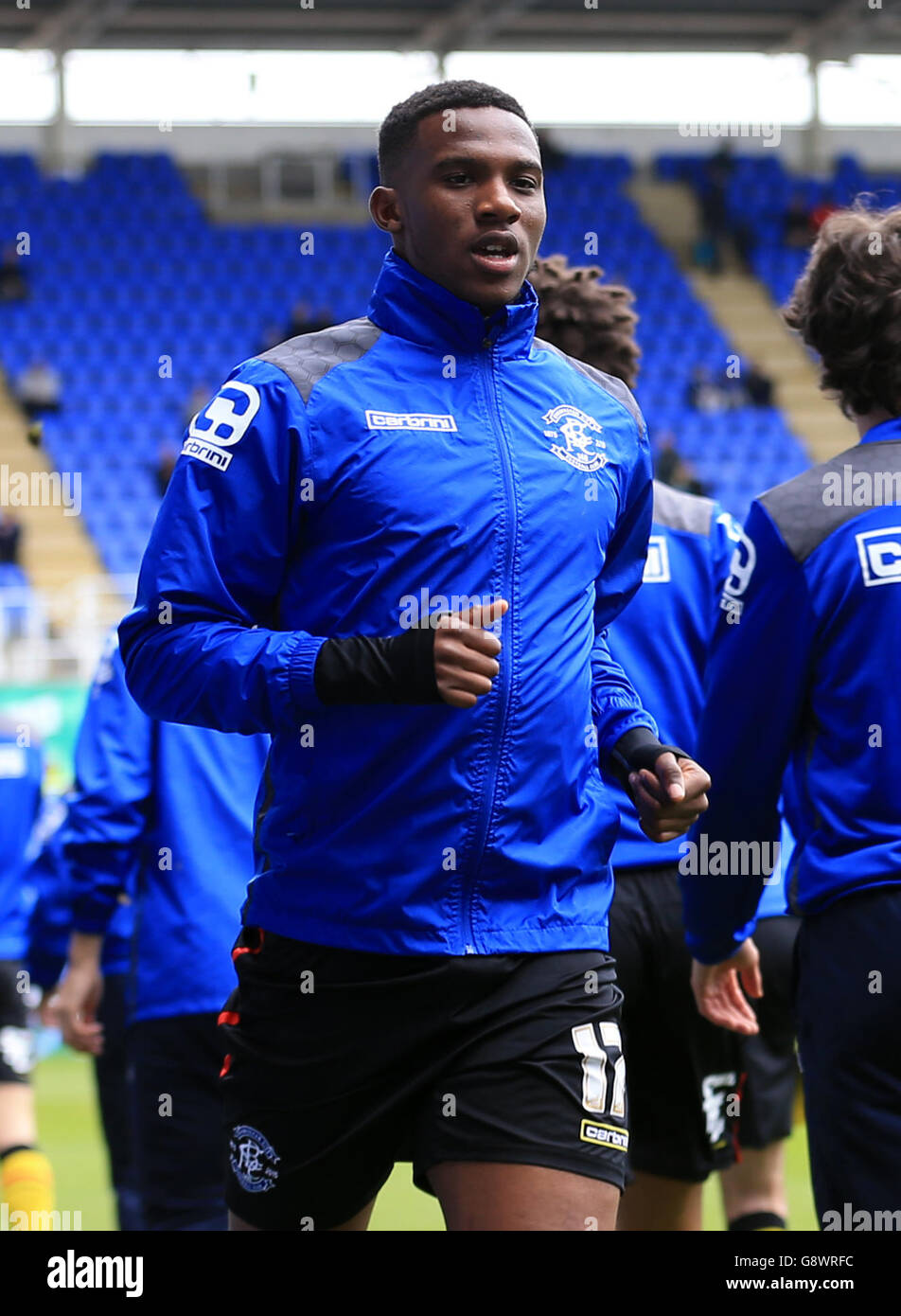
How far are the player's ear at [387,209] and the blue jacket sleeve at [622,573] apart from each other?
0.51 meters

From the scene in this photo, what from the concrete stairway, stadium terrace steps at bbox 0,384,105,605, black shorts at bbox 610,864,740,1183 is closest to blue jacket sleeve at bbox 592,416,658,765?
black shorts at bbox 610,864,740,1183

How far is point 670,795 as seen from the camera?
2523 mm

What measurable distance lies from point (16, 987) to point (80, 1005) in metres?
0.55

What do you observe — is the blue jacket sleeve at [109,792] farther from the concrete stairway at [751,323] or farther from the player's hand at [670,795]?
the concrete stairway at [751,323]

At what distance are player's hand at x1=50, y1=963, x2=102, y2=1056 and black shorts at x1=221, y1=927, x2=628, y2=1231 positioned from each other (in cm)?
192

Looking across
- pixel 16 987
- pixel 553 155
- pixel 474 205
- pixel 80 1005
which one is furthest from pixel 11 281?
pixel 474 205

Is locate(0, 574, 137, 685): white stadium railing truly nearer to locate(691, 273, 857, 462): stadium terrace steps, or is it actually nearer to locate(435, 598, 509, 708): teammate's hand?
locate(435, 598, 509, 708): teammate's hand

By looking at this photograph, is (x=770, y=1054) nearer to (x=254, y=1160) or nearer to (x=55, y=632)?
(x=254, y=1160)

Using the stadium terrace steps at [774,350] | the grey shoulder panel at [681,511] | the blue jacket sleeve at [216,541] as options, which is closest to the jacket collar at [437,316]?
the blue jacket sleeve at [216,541]

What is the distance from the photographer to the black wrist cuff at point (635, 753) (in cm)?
262

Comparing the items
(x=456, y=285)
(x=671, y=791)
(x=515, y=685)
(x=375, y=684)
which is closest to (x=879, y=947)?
(x=671, y=791)

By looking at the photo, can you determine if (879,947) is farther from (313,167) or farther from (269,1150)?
(313,167)

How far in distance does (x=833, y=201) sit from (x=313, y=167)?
713cm

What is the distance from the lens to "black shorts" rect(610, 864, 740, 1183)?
147 inches
